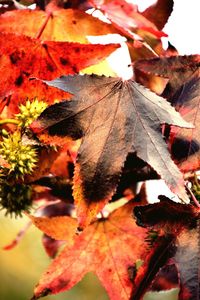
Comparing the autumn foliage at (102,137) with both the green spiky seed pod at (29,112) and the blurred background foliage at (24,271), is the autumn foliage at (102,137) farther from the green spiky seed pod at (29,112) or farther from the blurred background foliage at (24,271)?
the blurred background foliage at (24,271)

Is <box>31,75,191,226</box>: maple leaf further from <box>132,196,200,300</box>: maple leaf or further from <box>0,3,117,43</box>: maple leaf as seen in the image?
<box>0,3,117,43</box>: maple leaf

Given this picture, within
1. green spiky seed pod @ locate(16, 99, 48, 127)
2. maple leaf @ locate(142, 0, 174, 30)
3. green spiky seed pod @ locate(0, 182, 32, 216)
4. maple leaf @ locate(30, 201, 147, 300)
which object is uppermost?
maple leaf @ locate(142, 0, 174, 30)

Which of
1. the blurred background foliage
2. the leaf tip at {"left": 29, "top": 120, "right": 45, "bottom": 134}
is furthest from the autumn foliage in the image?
the blurred background foliage

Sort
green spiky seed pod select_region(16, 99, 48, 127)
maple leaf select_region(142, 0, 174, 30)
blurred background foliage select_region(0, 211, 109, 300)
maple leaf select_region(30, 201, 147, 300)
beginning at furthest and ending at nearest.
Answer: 1. blurred background foliage select_region(0, 211, 109, 300)
2. maple leaf select_region(142, 0, 174, 30)
3. maple leaf select_region(30, 201, 147, 300)
4. green spiky seed pod select_region(16, 99, 48, 127)

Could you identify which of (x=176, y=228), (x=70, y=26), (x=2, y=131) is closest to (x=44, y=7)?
(x=70, y=26)

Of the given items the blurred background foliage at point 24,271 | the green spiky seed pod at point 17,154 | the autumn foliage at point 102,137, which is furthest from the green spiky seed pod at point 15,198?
the blurred background foliage at point 24,271
